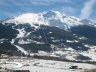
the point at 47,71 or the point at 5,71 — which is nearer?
the point at 5,71

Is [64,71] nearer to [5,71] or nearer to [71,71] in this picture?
[71,71]

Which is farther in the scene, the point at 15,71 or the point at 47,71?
the point at 47,71

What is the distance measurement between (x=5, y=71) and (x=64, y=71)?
25.4 metres

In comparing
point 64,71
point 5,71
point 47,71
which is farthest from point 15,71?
point 64,71

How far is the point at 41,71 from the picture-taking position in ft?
385

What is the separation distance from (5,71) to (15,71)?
418 centimetres

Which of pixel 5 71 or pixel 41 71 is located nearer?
pixel 5 71

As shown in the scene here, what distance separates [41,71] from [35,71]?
6.86 ft

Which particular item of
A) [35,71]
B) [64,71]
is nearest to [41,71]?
[35,71]

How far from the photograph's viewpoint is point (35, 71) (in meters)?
117

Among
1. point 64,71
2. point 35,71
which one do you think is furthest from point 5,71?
point 64,71

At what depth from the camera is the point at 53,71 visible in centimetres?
12062

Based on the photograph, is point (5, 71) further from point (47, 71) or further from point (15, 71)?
point (47, 71)

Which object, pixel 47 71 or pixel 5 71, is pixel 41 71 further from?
pixel 5 71
